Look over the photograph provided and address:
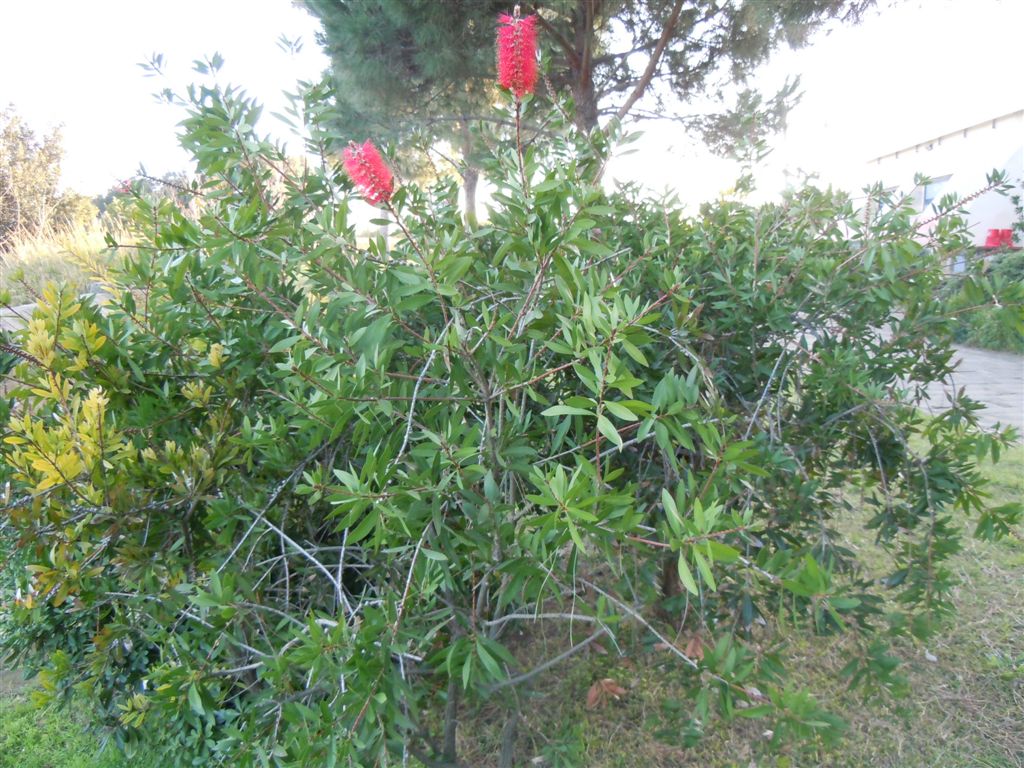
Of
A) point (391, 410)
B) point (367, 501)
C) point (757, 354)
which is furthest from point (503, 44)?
point (757, 354)

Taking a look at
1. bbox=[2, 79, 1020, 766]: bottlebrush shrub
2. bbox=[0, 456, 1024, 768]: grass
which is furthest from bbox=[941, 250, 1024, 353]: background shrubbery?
bbox=[0, 456, 1024, 768]: grass

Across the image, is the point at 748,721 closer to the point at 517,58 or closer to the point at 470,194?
the point at 517,58

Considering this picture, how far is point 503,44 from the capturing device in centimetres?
102

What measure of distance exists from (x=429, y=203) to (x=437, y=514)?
101 centimetres

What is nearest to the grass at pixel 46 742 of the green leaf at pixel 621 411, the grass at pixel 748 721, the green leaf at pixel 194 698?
the grass at pixel 748 721

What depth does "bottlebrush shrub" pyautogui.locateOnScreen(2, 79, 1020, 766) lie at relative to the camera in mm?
1111

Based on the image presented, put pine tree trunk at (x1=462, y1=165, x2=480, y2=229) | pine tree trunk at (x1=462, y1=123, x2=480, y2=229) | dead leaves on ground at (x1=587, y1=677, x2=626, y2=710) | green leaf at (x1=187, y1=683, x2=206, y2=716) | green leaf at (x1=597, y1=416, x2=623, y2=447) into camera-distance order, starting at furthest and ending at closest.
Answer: dead leaves on ground at (x1=587, y1=677, x2=626, y2=710), pine tree trunk at (x1=462, y1=123, x2=480, y2=229), pine tree trunk at (x1=462, y1=165, x2=480, y2=229), green leaf at (x1=187, y1=683, x2=206, y2=716), green leaf at (x1=597, y1=416, x2=623, y2=447)

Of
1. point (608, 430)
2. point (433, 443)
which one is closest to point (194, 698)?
point (433, 443)

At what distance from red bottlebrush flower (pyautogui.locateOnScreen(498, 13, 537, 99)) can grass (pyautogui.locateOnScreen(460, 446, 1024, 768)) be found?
1.55 metres

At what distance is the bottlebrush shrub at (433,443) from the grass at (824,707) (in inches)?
12.2

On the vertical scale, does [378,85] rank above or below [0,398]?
above

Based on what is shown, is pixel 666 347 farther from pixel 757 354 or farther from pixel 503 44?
pixel 503 44

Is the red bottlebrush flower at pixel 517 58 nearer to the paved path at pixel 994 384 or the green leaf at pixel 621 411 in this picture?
the green leaf at pixel 621 411

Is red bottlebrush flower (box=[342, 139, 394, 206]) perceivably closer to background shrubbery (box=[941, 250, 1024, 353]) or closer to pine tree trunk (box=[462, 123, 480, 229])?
pine tree trunk (box=[462, 123, 480, 229])
